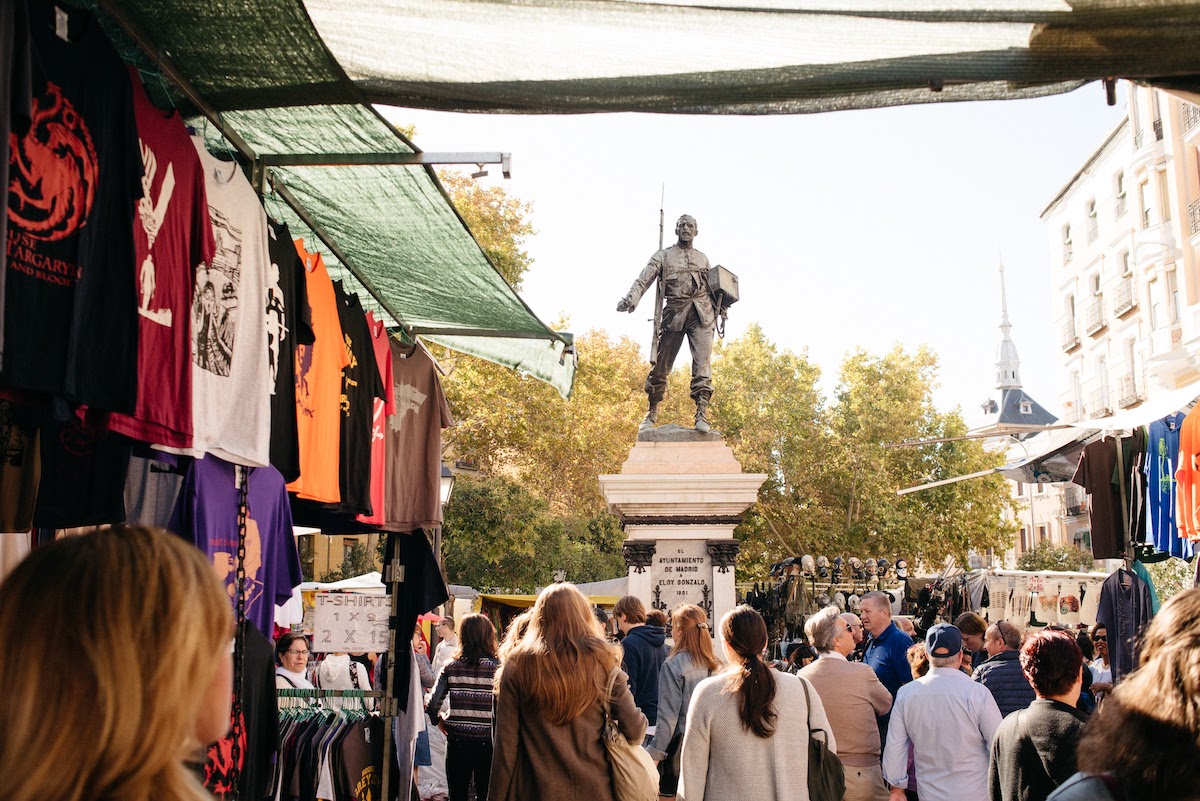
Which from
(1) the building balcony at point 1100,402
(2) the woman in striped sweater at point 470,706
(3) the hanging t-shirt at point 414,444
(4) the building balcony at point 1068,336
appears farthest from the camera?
(4) the building balcony at point 1068,336

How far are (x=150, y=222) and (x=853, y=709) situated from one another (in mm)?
4889

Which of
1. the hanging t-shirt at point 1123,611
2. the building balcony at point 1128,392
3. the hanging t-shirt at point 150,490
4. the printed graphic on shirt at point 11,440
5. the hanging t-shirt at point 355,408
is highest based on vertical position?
the building balcony at point 1128,392

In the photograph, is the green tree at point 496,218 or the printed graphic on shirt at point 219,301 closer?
the printed graphic on shirt at point 219,301

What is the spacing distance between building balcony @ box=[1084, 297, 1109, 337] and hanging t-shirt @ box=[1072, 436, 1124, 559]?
37.2 m

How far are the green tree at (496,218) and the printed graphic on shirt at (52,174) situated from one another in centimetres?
2266

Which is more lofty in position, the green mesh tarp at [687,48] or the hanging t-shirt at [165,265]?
the green mesh tarp at [687,48]

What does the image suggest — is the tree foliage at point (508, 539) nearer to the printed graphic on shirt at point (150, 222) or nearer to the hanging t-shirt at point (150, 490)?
the hanging t-shirt at point (150, 490)

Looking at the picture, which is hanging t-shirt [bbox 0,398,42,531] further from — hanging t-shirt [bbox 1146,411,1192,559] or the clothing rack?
hanging t-shirt [bbox 1146,411,1192,559]

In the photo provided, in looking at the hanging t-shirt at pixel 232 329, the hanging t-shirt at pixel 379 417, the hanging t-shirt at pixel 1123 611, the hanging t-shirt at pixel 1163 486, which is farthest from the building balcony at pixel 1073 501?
the hanging t-shirt at pixel 232 329

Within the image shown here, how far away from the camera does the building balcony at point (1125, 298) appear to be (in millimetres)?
39594

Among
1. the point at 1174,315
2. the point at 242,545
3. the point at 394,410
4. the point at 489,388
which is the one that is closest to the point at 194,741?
the point at 242,545

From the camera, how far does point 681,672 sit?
7.08 m

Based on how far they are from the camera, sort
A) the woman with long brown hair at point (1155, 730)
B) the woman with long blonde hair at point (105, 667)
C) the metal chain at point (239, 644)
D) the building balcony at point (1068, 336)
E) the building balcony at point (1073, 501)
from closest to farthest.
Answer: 1. the woman with long blonde hair at point (105, 667)
2. the woman with long brown hair at point (1155, 730)
3. the metal chain at point (239, 644)
4. the building balcony at point (1068, 336)
5. the building balcony at point (1073, 501)

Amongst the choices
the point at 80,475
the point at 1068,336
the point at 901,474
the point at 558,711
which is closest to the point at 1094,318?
the point at 1068,336
